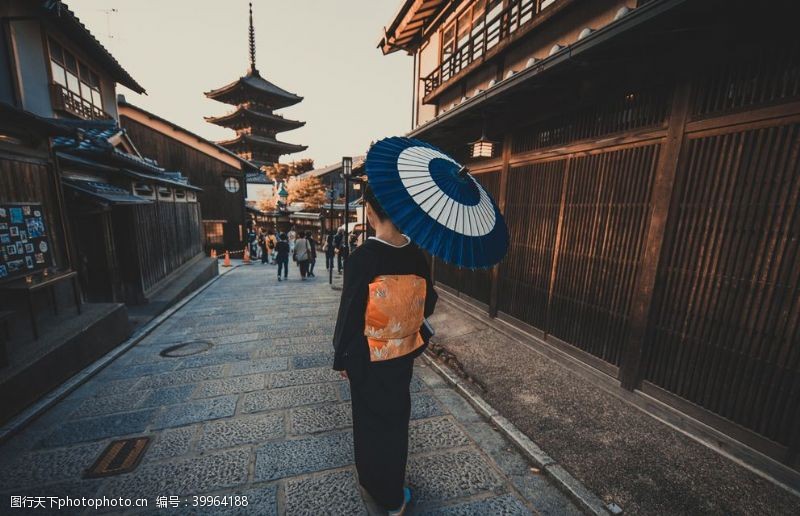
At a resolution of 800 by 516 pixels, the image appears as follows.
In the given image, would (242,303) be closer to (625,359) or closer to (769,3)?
(625,359)

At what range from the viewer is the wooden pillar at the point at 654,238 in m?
3.49

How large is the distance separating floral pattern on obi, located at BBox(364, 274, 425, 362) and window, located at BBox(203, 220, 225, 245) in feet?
75.2

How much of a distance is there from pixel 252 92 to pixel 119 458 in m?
41.9

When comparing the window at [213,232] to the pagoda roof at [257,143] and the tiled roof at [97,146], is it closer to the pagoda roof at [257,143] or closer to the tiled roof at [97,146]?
the tiled roof at [97,146]

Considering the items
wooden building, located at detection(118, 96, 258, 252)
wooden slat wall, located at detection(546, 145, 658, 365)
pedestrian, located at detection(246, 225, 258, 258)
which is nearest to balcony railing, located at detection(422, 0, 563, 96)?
wooden slat wall, located at detection(546, 145, 658, 365)

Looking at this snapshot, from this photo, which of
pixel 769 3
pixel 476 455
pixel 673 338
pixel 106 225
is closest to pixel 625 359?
pixel 673 338

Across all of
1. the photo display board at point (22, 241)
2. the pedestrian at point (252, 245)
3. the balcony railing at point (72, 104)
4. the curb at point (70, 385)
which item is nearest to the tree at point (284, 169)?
the pedestrian at point (252, 245)

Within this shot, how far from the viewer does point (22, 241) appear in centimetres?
450

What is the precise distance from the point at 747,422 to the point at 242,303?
9.90 meters

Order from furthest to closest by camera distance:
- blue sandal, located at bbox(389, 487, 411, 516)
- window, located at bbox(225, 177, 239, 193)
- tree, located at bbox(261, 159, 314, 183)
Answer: tree, located at bbox(261, 159, 314, 183) < window, located at bbox(225, 177, 239, 193) < blue sandal, located at bbox(389, 487, 411, 516)

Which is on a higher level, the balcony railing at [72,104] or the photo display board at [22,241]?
the balcony railing at [72,104]

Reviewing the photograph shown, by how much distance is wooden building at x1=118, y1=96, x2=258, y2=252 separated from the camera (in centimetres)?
1723

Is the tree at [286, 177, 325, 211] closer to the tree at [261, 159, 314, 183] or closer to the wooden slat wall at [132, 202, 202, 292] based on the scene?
the tree at [261, 159, 314, 183]

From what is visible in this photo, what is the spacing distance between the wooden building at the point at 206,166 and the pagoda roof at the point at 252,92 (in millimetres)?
17602
